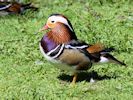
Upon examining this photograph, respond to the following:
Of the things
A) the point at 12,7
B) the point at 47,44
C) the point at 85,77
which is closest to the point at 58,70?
the point at 85,77

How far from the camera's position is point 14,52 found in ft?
23.3

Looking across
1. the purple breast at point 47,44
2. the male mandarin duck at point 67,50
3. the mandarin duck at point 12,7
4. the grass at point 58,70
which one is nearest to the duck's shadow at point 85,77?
the grass at point 58,70

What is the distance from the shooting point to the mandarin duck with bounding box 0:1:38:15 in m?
8.80

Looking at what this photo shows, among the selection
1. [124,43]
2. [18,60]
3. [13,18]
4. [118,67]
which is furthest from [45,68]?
[13,18]

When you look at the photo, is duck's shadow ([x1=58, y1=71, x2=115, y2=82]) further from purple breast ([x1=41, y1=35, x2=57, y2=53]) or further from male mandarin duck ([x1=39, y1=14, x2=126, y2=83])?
purple breast ([x1=41, y1=35, x2=57, y2=53])

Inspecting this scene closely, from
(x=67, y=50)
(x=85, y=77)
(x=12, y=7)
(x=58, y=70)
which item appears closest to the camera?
(x=67, y=50)

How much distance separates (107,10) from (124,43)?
68.3 inches

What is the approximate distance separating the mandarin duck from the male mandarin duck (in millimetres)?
2887

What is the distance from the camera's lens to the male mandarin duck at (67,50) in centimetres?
583

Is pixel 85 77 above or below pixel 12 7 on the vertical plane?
below

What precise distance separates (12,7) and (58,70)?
2743mm

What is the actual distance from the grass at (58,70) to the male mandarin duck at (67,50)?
25 cm

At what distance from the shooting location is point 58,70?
6492 mm

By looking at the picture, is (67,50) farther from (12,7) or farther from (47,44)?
(12,7)
